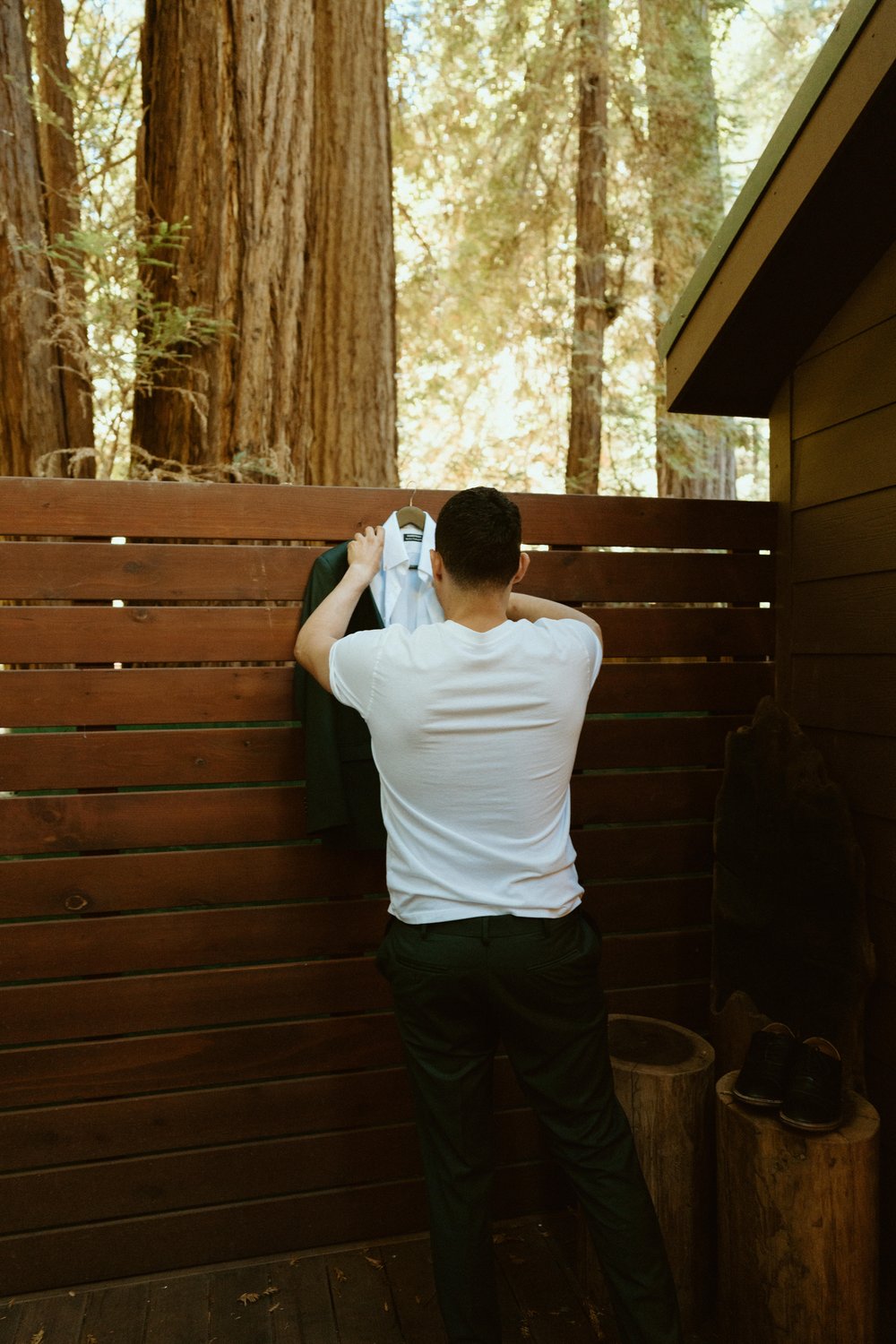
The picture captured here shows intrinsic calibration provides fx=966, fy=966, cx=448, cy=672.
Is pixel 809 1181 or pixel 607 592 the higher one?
pixel 607 592

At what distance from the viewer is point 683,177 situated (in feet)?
25.5

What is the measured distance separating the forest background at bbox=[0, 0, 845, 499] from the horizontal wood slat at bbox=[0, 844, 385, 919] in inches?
70.2

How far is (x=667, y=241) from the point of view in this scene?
7859 mm

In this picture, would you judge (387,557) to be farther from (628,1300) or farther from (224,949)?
(628,1300)

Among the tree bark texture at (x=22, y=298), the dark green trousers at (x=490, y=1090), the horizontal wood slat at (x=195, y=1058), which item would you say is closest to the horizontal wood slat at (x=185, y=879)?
the horizontal wood slat at (x=195, y=1058)

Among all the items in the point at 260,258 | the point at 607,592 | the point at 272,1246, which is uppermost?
the point at 260,258

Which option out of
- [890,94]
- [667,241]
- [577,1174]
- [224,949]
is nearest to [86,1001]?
[224,949]

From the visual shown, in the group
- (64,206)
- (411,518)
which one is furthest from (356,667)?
(64,206)

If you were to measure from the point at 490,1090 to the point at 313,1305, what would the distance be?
39.9 inches

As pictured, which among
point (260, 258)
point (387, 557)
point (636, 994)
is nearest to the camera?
point (387, 557)

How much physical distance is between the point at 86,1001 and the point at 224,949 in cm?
38

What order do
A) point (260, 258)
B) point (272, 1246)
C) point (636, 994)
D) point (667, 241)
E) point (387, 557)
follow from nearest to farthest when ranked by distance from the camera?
point (387, 557), point (272, 1246), point (636, 994), point (260, 258), point (667, 241)

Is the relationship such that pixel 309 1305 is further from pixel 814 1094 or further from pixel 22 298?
pixel 22 298

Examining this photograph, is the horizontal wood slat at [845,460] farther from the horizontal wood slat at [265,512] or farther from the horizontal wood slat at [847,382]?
the horizontal wood slat at [265,512]
